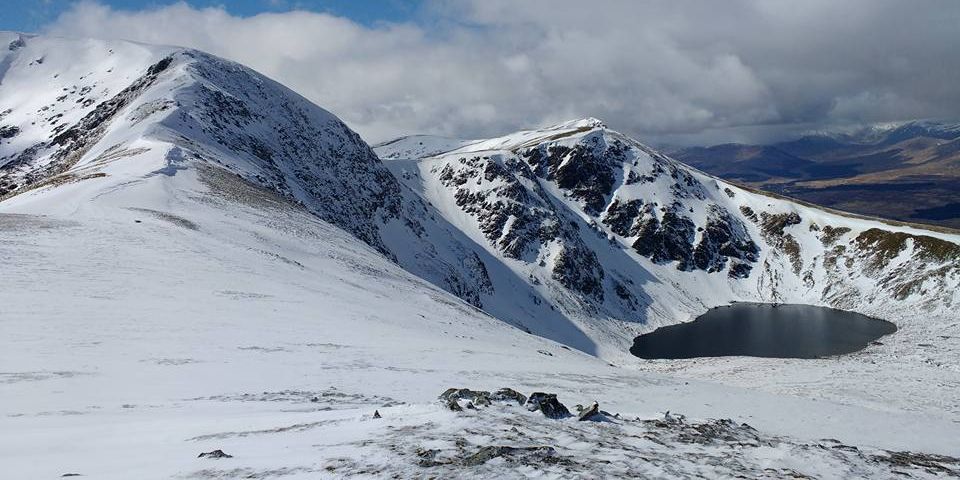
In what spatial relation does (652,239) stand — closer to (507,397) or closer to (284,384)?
(507,397)

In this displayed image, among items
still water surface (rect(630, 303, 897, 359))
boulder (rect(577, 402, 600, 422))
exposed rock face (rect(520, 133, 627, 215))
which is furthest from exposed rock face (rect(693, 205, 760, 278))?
boulder (rect(577, 402, 600, 422))

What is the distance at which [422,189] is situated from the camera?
157125 millimetres

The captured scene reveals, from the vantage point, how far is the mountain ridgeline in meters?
74.9

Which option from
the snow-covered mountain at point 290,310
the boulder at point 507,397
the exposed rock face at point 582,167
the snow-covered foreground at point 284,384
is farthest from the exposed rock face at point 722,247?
the boulder at point 507,397

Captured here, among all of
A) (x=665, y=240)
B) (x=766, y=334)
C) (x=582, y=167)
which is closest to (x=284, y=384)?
(x=766, y=334)

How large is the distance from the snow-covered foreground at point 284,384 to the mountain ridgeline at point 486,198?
15161 mm

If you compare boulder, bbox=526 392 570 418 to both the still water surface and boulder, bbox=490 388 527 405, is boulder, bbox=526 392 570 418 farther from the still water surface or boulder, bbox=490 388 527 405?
the still water surface

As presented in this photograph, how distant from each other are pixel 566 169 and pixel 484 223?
142 feet

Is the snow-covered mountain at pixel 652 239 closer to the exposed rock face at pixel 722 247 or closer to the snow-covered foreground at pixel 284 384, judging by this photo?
the exposed rock face at pixel 722 247

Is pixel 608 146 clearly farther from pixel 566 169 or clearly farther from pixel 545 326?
pixel 545 326

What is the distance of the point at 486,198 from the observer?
150 meters

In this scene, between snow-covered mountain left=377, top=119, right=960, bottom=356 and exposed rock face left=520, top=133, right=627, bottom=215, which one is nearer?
snow-covered mountain left=377, top=119, right=960, bottom=356

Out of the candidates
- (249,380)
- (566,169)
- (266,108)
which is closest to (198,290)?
(249,380)

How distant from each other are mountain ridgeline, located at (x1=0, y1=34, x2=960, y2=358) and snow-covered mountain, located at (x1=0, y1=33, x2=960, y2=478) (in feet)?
2.68
